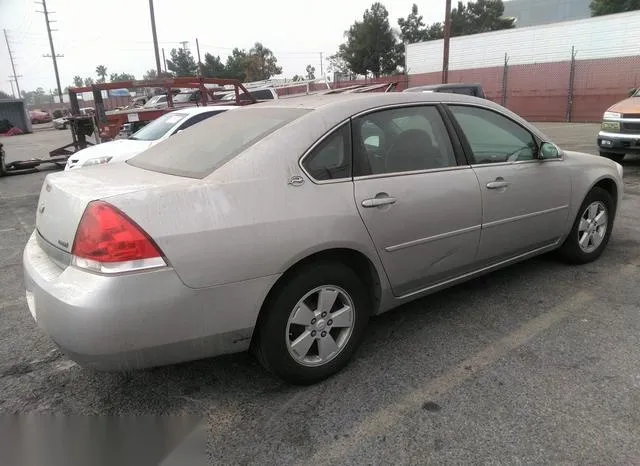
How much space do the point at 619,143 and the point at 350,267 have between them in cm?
792

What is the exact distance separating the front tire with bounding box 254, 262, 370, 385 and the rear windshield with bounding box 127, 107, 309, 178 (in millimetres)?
758

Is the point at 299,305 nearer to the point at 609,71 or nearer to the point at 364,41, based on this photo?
the point at 609,71

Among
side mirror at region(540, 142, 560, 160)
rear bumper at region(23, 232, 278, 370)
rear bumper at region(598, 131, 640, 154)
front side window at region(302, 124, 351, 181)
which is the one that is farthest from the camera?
rear bumper at region(598, 131, 640, 154)

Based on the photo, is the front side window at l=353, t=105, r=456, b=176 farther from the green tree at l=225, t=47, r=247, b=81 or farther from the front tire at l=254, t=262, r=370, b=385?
the green tree at l=225, t=47, r=247, b=81

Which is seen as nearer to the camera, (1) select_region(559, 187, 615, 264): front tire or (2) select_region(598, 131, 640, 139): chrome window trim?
(1) select_region(559, 187, 615, 264): front tire

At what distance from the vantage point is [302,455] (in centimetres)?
228

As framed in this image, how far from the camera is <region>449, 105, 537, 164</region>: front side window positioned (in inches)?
138

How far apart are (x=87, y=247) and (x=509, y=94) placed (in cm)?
2793

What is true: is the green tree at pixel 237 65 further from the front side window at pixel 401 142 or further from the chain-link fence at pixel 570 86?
the front side window at pixel 401 142

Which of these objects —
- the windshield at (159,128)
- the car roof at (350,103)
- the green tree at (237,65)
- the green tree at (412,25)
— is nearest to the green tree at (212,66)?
the green tree at (237,65)

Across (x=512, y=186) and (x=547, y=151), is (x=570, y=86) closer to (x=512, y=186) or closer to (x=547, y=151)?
(x=547, y=151)

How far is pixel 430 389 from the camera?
2.74 m

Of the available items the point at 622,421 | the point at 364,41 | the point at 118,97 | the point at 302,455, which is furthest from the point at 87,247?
the point at 118,97

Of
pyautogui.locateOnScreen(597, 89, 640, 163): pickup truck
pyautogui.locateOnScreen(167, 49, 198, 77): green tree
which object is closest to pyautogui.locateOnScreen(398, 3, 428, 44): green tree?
pyautogui.locateOnScreen(167, 49, 198, 77): green tree
